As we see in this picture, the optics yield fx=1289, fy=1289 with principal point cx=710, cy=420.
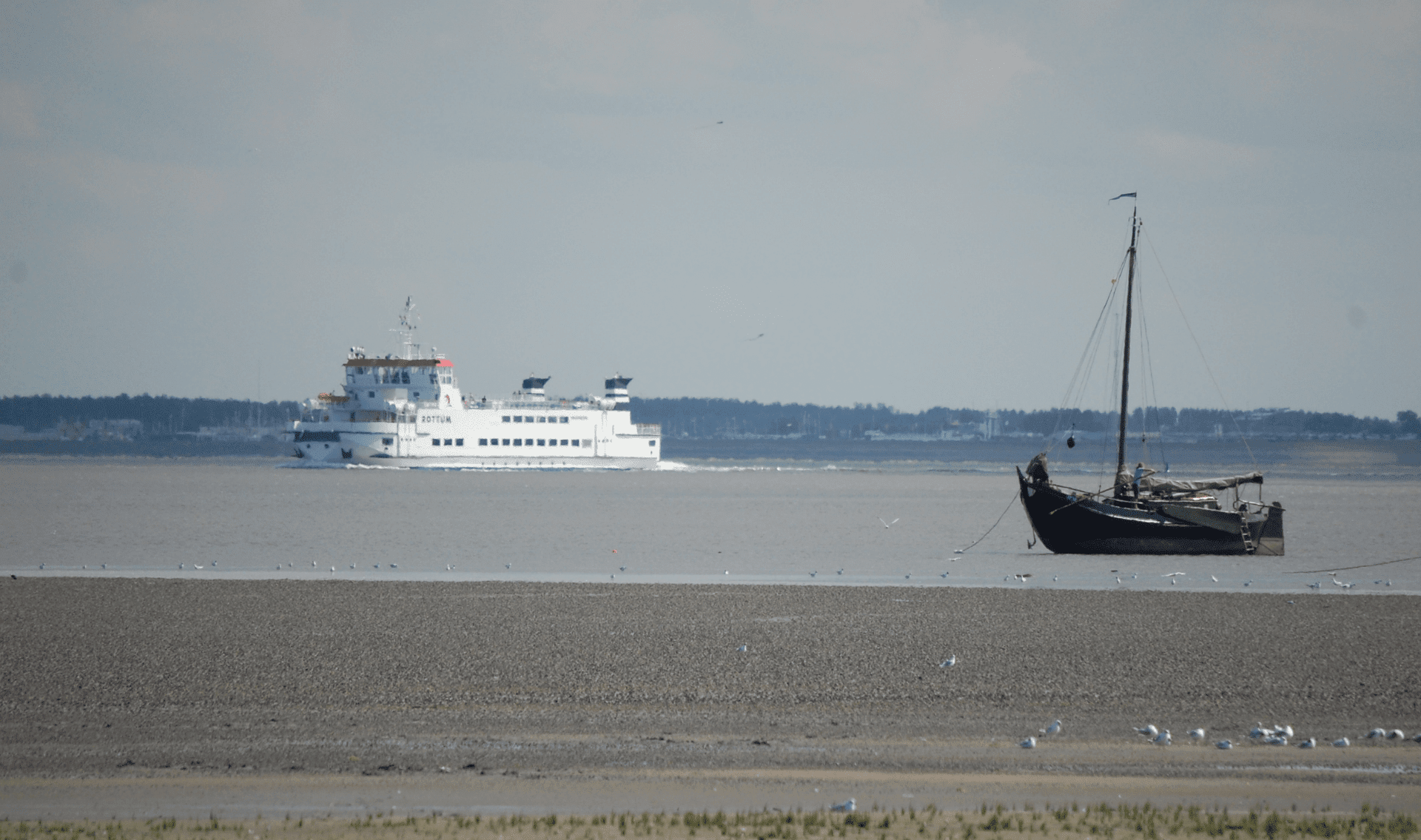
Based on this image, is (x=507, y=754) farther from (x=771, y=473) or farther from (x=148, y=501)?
(x=771, y=473)

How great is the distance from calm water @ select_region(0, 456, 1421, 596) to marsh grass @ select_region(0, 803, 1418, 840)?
15553 mm

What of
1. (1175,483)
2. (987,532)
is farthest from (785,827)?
(987,532)

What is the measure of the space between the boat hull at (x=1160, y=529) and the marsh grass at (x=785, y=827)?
83.0 feet

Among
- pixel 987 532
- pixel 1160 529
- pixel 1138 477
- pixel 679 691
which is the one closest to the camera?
pixel 679 691

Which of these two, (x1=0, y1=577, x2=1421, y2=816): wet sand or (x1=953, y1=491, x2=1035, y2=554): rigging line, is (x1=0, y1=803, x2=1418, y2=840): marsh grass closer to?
(x1=0, y1=577, x2=1421, y2=816): wet sand

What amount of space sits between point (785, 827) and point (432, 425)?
91470 mm

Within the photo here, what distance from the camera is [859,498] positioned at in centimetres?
6519

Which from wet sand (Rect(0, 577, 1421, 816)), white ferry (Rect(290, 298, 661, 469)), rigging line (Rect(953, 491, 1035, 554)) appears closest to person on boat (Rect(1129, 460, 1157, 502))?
rigging line (Rect(953, 491, 1035, 554))

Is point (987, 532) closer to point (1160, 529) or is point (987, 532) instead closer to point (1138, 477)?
point (1138, 477)

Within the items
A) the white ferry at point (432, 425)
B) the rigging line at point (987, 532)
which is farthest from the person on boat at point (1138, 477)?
the white ferry at point (432, 425)

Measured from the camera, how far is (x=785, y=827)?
8.02 meters

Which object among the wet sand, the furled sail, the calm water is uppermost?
the furled sail

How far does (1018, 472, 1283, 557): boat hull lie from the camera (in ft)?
109

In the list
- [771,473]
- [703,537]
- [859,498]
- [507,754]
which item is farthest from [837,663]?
[771,473]
